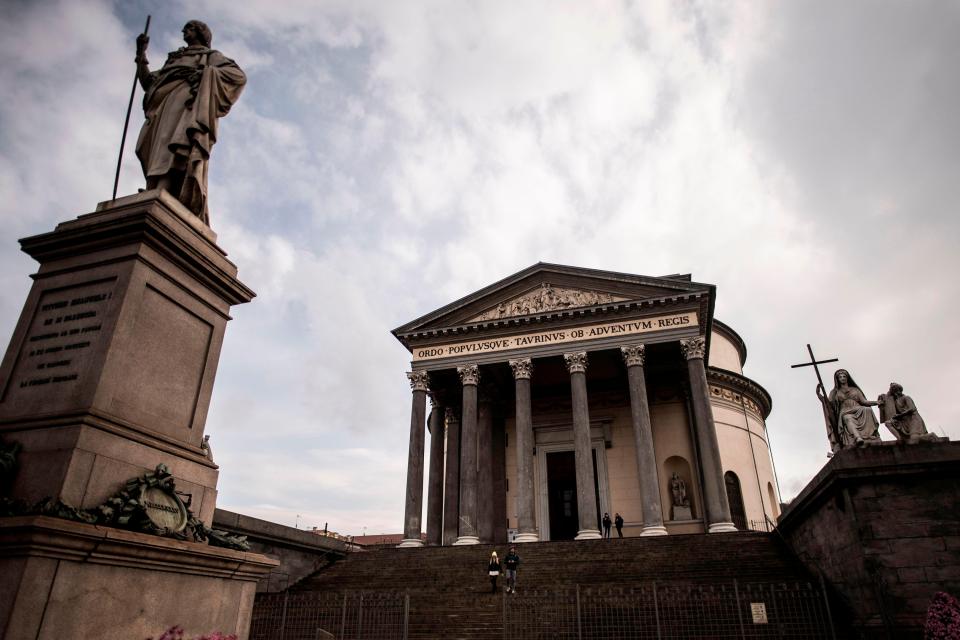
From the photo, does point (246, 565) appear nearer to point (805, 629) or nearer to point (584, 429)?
point (805, 629)

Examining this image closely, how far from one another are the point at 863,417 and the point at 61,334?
10681mm

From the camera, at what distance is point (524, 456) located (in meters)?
21.2

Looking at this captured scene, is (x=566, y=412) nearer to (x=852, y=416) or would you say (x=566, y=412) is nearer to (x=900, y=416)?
(x=852, y=416)

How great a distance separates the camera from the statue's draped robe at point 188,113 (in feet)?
17.9

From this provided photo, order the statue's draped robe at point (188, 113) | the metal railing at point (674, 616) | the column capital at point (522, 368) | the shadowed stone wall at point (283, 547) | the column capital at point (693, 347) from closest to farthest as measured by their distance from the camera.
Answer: the statue's draped robe at point (188, 113) → the metal railing at point (674, 616) → the shadowed stone wall at point (283, 547) → the column capital at point (693, 347) → the column capital at point (522, 368)

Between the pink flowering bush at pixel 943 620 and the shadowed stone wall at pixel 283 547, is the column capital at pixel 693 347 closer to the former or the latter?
the shadowed stone wall at pixel 283 547

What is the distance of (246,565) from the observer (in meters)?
4.52

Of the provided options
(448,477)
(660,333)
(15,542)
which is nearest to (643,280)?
(660,333)

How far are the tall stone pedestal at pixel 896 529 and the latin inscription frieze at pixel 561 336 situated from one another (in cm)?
1212

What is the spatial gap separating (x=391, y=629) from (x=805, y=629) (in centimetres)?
739

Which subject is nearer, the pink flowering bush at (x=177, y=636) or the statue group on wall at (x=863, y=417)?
the pink flowering bush at (x=177, y=636)

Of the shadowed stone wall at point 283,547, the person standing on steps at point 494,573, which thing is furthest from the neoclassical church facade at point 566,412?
the person standing on steps at point 494,573

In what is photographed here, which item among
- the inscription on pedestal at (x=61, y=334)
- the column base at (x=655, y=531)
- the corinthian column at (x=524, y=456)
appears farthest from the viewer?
the corinthian column at (x=524, y=456)

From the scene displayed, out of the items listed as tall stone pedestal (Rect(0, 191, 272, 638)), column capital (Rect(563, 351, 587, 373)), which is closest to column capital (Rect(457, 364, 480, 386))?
column capital (Rect(563, 351, 587, 373))
